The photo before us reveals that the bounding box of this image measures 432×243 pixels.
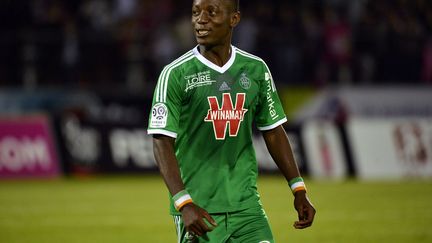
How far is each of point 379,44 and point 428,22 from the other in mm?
1253

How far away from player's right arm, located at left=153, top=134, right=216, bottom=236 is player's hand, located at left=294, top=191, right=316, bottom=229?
0.68 m

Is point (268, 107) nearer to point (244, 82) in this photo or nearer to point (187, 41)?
point (244, 82)

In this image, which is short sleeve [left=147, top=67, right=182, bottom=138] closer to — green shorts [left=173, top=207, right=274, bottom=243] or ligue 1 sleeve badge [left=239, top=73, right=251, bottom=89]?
ligue 1 sleeve badge [left=239, top=73, right=251, bottom=89]

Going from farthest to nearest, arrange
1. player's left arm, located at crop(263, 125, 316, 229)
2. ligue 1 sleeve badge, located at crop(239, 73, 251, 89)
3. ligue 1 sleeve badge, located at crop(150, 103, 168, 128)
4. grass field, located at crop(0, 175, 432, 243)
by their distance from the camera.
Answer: grass field, located at crop(0, 175, 432, 243) < player's left arm, located at crop(263, 125, 316, 229) < ligue 1 sleeve badge, located at crop(239, 73, 251, 89) < ligue 1 sleeve badge, located at crop(150, 103, 168, 128)

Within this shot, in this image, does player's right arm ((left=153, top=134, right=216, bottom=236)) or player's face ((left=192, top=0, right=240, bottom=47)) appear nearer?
player's right arm ((left=153, top=134, right=216, bottom=236))

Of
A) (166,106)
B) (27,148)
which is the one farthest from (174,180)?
(27,148)

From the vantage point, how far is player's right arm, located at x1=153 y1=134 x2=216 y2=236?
502cm

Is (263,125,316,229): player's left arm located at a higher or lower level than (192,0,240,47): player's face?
lower

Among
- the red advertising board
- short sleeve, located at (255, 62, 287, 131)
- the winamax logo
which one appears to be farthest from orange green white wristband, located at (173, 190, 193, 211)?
the red advertising board

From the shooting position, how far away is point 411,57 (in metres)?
22.9

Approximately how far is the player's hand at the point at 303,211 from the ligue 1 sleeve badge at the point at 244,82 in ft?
2.35

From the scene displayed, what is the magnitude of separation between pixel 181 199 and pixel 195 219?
0.16m

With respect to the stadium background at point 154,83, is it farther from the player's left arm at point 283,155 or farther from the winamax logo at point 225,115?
the winamax logo at point 225,115

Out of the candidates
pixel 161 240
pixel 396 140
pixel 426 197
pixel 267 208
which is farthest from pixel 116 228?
pixel 396 140
